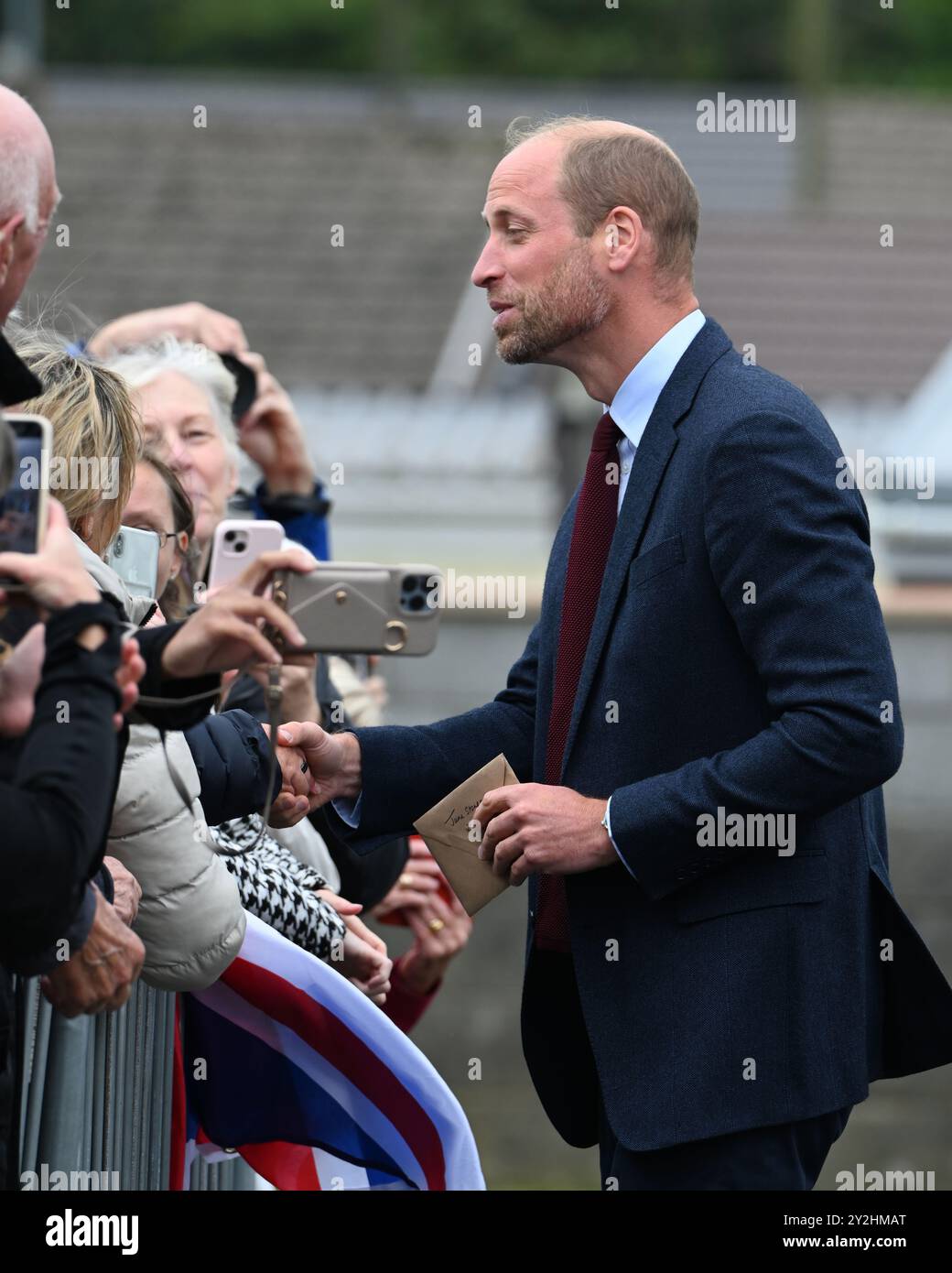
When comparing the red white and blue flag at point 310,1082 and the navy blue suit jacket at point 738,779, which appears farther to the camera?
the red white and blue flag at point 310,1082

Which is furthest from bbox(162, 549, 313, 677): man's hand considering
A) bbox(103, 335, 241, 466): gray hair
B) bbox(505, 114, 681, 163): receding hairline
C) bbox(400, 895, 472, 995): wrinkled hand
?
bbox(400, 895, 472, 995): wrinkled hand

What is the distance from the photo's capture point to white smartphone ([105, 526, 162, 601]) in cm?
327

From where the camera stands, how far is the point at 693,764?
288 cm

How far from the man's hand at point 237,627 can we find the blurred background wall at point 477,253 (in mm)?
2049

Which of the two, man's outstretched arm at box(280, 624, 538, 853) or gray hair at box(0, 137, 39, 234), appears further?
man's outstretched arm at box(280, 624, 538, 853)

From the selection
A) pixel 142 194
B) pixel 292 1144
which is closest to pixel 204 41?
pixel 142 194

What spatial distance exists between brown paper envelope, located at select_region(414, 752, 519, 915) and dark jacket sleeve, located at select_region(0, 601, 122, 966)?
0.91 meters

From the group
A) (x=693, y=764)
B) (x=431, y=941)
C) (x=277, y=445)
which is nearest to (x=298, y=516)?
(x=277, y=445)

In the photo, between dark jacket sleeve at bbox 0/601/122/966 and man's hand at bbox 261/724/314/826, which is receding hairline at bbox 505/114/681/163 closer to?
man's hand at bbox 261/724/314/826

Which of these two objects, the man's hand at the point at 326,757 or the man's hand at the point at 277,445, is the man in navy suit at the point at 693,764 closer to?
the man's hand at the point at 326,757

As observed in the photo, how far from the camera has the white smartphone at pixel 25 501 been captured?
7.24ft

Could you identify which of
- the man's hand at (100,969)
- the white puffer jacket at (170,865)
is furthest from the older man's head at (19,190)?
the man's hand at (100,969)

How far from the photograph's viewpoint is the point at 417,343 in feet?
40.3
